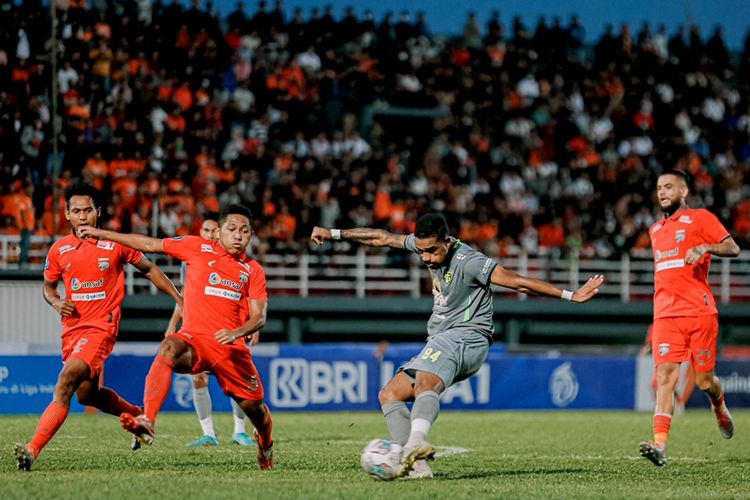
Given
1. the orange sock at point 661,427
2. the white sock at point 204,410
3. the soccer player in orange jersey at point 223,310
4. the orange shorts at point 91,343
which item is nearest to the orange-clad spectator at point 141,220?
the white sock at point 204,410

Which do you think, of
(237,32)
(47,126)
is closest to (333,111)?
(237,32)

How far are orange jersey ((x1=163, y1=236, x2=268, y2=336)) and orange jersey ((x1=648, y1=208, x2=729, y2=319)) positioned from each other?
365cm

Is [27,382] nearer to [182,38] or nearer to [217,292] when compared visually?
[217,292]

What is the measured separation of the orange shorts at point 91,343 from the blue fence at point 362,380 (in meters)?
8.53

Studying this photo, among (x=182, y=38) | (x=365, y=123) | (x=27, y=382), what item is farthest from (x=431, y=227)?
(x=365, y=123)

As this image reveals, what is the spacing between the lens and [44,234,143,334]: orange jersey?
31.7 ft

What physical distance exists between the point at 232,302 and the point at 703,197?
22.2 meters

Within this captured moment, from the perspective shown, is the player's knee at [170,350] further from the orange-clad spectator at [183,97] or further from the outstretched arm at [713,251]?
the orange-clad spectator at [183,97]

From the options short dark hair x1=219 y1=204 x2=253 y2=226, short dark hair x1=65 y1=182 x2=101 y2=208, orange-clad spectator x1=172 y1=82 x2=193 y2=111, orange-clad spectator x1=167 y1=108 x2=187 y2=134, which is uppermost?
orange-clad spectator x1=172 y1=82 x2=193 y2=111

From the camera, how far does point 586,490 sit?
27.3ft

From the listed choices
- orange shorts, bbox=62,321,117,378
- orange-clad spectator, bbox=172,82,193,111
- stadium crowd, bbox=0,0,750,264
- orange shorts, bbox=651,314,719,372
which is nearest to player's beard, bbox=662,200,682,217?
orange shorts, bbox=651,314,719,372

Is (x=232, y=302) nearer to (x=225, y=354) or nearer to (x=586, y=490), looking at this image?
(x=225, y=354)

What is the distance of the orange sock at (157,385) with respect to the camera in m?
8.88

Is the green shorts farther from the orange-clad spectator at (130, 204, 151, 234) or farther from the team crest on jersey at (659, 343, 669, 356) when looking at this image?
the orange-clad spectator at (130, 204, 151, 234)
